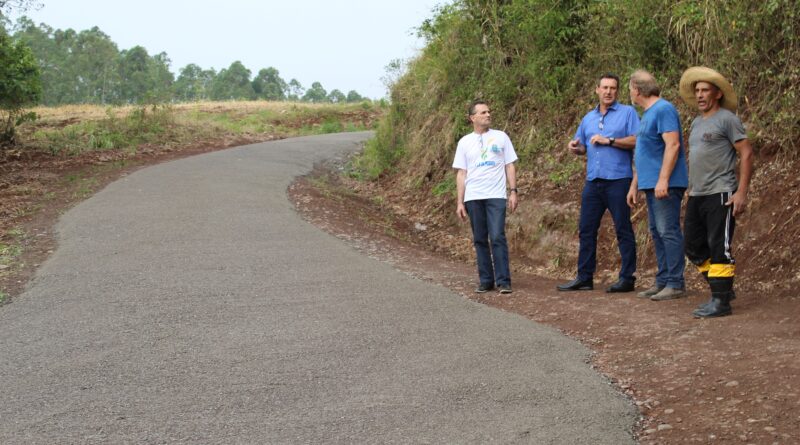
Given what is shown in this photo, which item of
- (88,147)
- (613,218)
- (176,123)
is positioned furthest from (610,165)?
(176,123)

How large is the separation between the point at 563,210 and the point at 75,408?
755cm

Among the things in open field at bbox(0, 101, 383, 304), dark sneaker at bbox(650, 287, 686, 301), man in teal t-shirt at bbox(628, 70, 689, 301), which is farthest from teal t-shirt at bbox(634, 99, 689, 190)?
open field at bbox(0, 101, 383, 304)

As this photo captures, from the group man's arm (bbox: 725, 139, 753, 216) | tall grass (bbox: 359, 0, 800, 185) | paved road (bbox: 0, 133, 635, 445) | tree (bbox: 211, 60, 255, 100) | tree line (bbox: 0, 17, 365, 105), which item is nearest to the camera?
paved road (bbox: 0, 133, 635, 445)

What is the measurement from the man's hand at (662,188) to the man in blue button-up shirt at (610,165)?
747 mm

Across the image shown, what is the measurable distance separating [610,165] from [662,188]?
88 centimetres

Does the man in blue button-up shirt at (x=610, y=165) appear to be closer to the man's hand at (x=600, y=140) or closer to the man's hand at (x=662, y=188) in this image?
the man's hand at (x=600, y=140)

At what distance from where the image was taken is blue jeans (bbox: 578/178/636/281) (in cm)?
831

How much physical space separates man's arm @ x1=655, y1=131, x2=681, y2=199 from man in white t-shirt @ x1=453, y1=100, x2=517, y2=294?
160 centimetres

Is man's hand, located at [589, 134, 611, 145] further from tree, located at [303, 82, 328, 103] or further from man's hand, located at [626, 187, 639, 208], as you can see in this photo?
tree, located at [303, 82, 328, 103]

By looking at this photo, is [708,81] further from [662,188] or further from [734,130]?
[662,188]

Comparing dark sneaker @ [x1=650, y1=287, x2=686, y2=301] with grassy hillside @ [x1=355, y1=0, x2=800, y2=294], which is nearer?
dark sneaker @ [x1=650, y1=287, x2=686, y2=301]

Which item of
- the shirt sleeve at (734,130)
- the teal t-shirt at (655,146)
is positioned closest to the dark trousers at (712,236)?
the shirt sleeve at (734,130)

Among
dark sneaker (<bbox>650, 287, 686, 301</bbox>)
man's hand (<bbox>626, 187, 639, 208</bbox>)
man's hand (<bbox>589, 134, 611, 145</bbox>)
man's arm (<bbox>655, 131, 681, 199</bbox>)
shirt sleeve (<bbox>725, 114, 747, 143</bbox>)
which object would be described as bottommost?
dark sneaker (<bbox>650, 287, 686, 301</bbox>)

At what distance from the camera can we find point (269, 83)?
386ft
